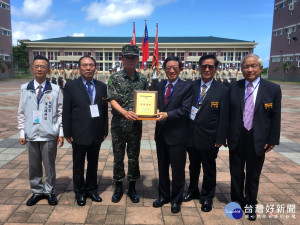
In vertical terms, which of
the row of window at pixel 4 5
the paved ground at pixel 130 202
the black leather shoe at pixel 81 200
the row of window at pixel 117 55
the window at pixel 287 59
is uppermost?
the row of window at pixel 4 5

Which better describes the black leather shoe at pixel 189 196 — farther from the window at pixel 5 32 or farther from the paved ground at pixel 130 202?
the window at pixel 5 32

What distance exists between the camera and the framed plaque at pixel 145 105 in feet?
8.97

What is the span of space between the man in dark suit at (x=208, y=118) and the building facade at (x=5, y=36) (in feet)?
131

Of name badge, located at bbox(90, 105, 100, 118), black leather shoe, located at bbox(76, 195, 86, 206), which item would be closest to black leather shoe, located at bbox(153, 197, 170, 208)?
black leather shoe, located at bbox(76, 195, 86, 206)

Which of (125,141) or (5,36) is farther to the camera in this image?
(5,36)

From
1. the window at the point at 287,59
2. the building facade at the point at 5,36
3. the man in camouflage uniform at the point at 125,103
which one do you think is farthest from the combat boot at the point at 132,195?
the window at the point at 287,59

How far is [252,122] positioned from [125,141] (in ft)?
5.46

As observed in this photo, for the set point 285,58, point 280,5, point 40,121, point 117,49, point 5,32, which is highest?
point 280,5

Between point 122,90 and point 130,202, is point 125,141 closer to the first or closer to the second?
point 122,90

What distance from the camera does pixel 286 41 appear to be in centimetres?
3797

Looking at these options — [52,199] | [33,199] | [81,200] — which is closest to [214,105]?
[81,200]

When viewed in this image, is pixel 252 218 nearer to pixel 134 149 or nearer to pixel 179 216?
pixel 179 216

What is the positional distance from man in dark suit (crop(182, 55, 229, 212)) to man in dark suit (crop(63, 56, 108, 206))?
1.25 meters

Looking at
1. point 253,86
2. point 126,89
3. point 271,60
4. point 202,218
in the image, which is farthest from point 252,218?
point 271,60
